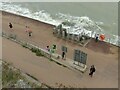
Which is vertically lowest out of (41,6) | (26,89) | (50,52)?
(26,89)

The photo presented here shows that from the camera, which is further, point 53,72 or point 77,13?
point 77,13

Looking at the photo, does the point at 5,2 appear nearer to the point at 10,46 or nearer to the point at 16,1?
the point at 16,1

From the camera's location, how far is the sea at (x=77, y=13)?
32841 mm

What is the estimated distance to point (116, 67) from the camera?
942 inches

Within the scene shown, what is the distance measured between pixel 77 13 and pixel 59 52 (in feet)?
42.7

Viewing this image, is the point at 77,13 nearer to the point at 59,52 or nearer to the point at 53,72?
the point at 59,52

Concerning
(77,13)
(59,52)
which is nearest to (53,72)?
(59,52)

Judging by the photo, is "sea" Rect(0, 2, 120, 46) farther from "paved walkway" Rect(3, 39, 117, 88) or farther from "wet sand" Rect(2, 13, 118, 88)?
"paved walkway" Rect(3, 39, 117, 88)

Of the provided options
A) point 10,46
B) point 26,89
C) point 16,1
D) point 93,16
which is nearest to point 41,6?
point 16,1

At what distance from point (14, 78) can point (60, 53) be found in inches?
220

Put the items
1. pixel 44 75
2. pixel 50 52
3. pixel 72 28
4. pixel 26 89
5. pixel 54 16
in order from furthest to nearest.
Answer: pixel 54 16, pixel 72 28, pixel 50 52, pixel 44 75, pixel 26 89

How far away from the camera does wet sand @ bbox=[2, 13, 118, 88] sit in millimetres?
22453

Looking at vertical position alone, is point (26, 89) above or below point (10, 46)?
below

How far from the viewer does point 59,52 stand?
2559 centimetres
